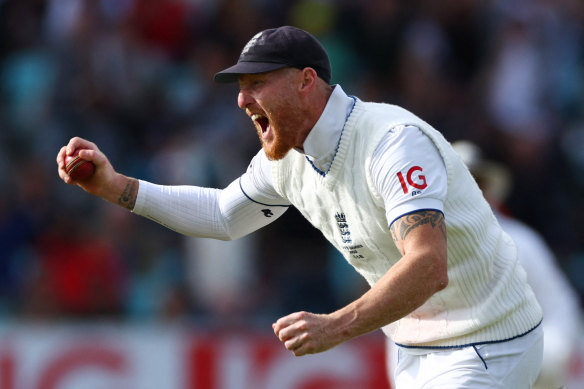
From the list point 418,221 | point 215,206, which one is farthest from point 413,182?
point 215,206

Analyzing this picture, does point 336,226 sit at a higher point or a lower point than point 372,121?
lower

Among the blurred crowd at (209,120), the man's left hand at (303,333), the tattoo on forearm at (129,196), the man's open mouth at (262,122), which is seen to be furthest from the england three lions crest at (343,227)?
the blurred crowd at (209,120)

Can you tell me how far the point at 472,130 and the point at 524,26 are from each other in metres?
1.57

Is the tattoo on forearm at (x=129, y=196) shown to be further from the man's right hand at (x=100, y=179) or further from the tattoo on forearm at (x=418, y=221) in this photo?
the tattoo on forearm at (x=418, y=221)

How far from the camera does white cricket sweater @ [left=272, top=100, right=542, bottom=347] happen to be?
419 cm

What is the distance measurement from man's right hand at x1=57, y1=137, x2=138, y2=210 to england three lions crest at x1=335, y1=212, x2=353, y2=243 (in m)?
0.98

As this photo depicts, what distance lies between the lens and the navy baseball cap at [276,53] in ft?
13.6

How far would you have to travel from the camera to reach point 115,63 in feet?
32.3

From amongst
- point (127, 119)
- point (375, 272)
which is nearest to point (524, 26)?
point (127, 119)

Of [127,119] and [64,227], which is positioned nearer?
[64,227]

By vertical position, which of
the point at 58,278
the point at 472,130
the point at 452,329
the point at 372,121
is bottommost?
the point at 452,329

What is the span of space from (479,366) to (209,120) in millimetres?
5809

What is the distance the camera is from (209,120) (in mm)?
9711

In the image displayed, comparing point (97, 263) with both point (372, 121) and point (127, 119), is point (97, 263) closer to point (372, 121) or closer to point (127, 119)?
point (127, 119)
